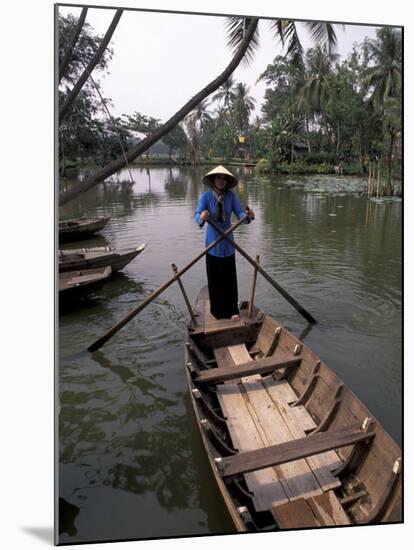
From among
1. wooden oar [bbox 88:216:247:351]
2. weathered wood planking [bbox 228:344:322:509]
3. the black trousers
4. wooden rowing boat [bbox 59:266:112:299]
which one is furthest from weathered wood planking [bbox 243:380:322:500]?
wooden rowing boat [bbox 59:266:112:299]

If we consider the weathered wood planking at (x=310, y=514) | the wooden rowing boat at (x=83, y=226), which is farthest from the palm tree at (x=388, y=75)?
the wooden rowing boat at (x=83, y=226)

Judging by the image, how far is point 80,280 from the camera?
5270 mm

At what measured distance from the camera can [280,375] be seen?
3.27 meters

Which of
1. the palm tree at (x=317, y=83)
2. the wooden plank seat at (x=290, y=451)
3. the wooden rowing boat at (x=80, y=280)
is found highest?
the palm tree at (x=317, y=83)

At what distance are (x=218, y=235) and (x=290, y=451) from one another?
74.8 inches

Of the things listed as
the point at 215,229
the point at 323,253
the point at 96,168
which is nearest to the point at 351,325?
the point at 215,229

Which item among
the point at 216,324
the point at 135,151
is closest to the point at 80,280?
the point at 216,324

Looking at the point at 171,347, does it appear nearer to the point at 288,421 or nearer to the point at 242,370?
the point at 242,370

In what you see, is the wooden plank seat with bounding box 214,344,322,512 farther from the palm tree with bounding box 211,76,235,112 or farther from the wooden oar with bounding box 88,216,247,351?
the palm tree with bounding box 211,76,235,112

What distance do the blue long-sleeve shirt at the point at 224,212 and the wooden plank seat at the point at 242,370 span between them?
1035 millimetres

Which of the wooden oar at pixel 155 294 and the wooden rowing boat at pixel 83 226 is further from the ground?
the wooden rowing boat at pixel 83 226

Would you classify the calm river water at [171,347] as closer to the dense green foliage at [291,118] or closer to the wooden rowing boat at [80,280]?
the wooden rowing boat at [80,280]

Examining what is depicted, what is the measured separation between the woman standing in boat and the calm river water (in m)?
0.63

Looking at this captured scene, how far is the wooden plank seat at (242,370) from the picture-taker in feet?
Result: 10.0
